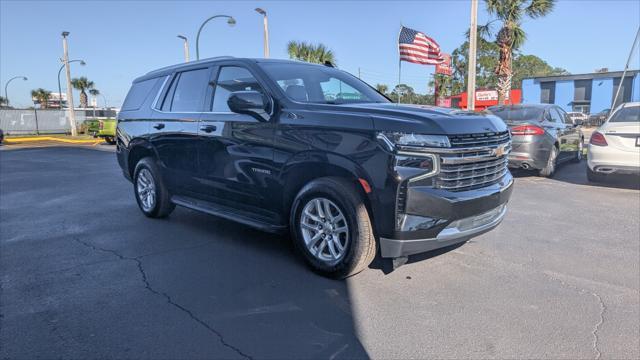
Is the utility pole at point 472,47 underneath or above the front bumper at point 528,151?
above

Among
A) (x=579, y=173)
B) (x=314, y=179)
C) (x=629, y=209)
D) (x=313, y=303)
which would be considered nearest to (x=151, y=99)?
(x=314, y=179)

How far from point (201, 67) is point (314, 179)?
2.19m

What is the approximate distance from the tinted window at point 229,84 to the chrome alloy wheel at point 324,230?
138 cm

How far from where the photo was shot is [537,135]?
8828mm

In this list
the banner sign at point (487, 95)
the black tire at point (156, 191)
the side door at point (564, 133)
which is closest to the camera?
the black tire at point (156, 191)

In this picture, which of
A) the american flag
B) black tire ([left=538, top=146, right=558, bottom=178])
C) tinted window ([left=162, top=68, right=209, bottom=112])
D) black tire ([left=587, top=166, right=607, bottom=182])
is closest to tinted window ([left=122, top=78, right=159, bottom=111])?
tinted window ([left=162, top=68, right=209, bottom=112])

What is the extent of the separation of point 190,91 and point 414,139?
2.96m

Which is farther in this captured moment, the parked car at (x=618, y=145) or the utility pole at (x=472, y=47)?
the utility pole at (x=472, y=47)

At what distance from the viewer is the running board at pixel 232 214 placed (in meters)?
4.32

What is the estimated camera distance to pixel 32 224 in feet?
19.5

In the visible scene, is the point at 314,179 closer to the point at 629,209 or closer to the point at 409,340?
the point at 409,340

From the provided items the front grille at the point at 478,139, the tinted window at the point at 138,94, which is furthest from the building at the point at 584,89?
the tinted window at the point at 138,94

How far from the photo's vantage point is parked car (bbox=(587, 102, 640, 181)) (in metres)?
7.73

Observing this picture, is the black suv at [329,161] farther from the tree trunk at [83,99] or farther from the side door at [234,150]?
the tree trunk at [83,99]
